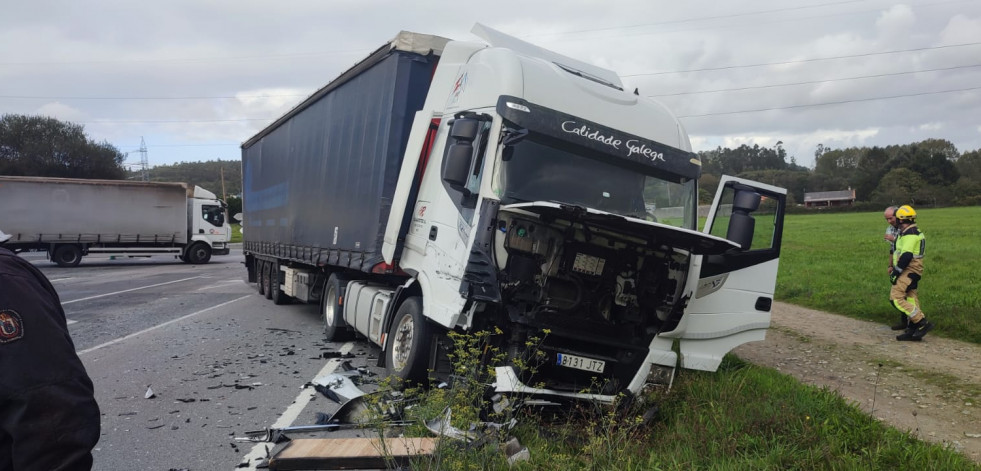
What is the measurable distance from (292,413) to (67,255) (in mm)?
24414

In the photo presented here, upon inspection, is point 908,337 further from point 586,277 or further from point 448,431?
point 448,431

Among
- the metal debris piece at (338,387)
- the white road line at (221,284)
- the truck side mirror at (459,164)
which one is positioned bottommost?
the white road line at (221,284)

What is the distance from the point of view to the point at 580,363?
5.04 meters

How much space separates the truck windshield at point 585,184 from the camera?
511cm

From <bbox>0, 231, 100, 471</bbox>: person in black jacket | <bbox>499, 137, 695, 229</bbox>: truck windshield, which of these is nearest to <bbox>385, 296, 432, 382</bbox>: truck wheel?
<bbox>499, 137, 695, 229</bbox>: truck windshield

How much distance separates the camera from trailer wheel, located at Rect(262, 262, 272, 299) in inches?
553

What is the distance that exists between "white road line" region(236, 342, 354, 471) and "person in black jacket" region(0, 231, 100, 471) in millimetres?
2713

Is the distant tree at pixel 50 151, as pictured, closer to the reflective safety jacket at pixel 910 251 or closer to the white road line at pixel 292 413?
the white road line at pixel 292 413

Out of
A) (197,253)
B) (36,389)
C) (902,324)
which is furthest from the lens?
(197,253)

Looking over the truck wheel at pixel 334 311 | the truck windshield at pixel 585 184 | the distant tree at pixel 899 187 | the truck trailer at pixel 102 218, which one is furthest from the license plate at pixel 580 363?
the distant tree at pixel 899 187

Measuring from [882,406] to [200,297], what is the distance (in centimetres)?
1309

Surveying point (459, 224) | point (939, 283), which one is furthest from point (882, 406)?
point (939, 283)

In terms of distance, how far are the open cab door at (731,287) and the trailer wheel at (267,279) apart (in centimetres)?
1040

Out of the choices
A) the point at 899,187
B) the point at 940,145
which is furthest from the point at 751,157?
the point at 940,145
